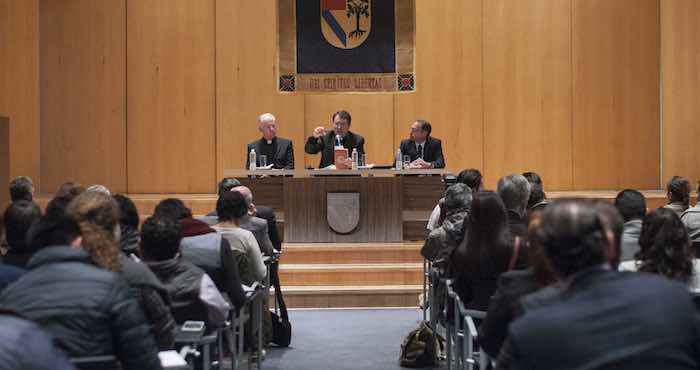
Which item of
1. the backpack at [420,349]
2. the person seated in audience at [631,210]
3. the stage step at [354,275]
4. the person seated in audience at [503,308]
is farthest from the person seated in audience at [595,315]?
the stage step at [354,275]

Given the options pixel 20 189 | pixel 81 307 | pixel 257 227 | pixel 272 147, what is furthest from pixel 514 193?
pixel 272 147

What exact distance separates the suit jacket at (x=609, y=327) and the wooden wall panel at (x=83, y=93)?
10857 mm

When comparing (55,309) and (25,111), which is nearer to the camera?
(55,309)

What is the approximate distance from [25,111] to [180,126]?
187cm

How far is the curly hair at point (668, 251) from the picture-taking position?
3809mm

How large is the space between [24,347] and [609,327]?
3.73ft

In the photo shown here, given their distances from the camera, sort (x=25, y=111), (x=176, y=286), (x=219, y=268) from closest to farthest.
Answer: (x=176, y=286) → (x=219, y=268) → (x=25, y=111)

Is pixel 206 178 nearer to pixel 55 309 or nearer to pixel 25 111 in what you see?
pixel 25 111

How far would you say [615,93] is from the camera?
491 inches

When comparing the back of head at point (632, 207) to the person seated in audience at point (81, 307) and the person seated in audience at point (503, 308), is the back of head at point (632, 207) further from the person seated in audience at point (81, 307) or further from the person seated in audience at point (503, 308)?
the person seated in audience at point (81, 307)

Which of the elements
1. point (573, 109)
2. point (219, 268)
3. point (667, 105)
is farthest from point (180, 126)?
point (219, 268)

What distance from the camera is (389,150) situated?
40.5 ft

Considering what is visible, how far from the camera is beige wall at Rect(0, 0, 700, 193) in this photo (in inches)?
485

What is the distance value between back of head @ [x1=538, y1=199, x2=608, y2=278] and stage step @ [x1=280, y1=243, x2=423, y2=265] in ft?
22.5
